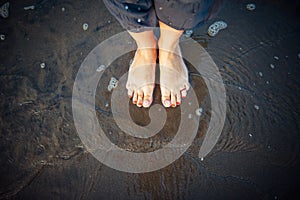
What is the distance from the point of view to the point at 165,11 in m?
1.19

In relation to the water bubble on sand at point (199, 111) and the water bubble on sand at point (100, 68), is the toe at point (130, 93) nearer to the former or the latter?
the water bubble on sand at point (100, 68)

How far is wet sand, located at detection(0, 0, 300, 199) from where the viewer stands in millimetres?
1513

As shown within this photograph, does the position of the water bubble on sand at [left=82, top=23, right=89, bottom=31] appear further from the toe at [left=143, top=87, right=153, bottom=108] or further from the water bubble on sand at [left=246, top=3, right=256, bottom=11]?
the water bubble on sand at [left=246, top=3, right=256, bottom=11]

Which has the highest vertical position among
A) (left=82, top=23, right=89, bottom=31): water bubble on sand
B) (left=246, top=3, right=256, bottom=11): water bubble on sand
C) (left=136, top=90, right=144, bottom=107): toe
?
(left=82, top=23, right=89, bottom=31): water bubble on sand

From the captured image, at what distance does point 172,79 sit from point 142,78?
0.19 meters

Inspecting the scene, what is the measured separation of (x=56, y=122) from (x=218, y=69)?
3.65 ft

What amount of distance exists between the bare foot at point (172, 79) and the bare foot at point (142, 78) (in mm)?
65

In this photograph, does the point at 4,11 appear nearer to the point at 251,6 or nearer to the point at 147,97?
the point at 147,97

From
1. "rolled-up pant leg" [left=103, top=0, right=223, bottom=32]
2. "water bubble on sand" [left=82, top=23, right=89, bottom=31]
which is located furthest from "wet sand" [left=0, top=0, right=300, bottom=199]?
"rolled-up pant leg" [left=103, top=0, right=223, bottom=32]

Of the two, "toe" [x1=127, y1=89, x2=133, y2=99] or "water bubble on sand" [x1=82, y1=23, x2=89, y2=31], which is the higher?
"water bubble on sand" [x1=82, y1=23, x2=89, y2=31]

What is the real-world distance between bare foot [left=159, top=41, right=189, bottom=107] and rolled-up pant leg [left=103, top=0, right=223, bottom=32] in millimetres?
400

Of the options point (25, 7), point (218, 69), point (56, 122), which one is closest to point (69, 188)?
point (56, 122)

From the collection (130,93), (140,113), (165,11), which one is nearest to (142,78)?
(130,93)

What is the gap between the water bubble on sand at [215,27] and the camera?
73.0 inches
